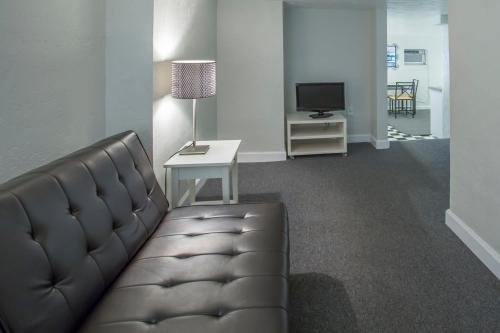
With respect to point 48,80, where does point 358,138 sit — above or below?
below

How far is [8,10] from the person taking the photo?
133 centimetres

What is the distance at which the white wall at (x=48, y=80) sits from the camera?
1.36 m

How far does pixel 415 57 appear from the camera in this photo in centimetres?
966

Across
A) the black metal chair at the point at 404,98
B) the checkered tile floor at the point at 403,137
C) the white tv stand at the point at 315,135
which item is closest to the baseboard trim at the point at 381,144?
the white tv stand at the point at 315,135

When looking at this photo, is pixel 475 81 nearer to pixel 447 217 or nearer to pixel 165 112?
pixel 447 217

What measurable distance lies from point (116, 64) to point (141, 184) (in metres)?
0.87

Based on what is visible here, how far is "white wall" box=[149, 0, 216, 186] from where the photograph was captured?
225 centimetres

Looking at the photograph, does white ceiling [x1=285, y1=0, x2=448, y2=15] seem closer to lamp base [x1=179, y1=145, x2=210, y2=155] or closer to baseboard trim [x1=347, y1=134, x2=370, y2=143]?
baseboard trim [x1=347, y1=134, x2=370, y2=143]

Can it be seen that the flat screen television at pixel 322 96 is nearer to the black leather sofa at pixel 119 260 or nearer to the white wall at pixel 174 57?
the white wall at pixel 174 57

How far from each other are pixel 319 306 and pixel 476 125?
4.58 feet

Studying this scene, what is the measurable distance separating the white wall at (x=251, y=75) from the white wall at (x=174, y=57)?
1.78ft

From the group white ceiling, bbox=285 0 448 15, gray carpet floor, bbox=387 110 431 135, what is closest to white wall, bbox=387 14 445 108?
gray carpet floor, bbox=387 110 431 135

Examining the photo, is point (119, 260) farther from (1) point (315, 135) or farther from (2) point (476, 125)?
(1) point (315, 135)

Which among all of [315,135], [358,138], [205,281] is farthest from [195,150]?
[358,138]
